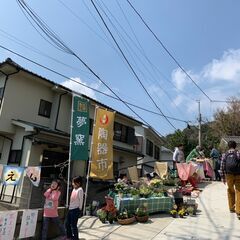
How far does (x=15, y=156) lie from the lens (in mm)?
16375

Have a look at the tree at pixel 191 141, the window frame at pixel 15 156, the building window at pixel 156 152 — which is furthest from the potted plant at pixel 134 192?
the tree at pixel 191 141

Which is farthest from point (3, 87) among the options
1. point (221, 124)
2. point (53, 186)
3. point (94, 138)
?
point (221, 124)

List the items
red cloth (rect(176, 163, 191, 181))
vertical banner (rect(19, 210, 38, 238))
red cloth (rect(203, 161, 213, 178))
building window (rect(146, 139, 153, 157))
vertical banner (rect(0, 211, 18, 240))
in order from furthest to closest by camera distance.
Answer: building window (rect(146, 139, 153, 157)) → red cloth (rect(203, 161, 213, 178)) → red cloth (rect(176, 163, 191, 181)) → vertical banner (rect(19, 210, 38, 238)) → vertical banner (rect(0, 211, 18, 240))

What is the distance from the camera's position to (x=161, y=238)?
25.2 ft

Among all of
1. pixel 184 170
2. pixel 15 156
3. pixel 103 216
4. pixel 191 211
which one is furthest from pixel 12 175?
pixel 184 170

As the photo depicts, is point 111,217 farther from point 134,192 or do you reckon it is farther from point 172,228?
point 172,228

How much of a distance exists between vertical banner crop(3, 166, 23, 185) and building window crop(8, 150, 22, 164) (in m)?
4.60

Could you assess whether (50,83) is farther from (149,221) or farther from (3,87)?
(149,221)

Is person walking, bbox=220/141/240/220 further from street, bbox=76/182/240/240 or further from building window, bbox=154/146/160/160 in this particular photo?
building window, bbox=154/146/160/160

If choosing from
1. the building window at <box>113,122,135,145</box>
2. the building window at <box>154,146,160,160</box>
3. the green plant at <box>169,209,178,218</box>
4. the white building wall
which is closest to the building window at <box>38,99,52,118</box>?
the white building wall

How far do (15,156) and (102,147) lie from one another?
696cm

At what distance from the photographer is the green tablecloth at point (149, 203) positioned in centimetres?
983

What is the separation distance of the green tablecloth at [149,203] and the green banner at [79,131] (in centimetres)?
208

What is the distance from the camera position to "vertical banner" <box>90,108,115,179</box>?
11.1 m
